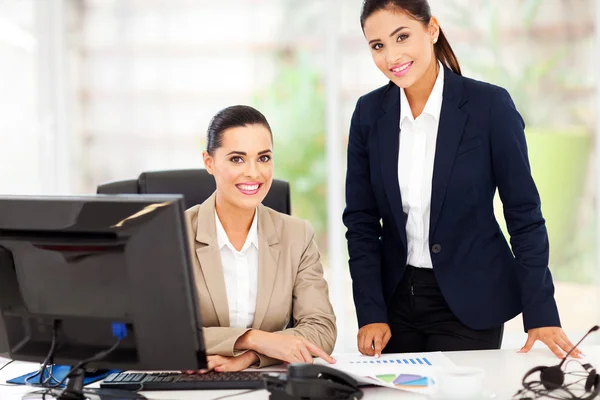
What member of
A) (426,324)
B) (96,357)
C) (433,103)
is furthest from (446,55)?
(96,357)

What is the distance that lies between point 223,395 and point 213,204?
585 mm

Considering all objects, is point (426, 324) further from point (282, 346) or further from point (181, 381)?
point (181, 381)

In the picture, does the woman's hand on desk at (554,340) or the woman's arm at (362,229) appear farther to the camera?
the woman's arm at (362,229)

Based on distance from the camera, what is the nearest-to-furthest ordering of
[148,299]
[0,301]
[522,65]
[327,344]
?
[148,299]
[0,301]
[327,344]
[522,65]

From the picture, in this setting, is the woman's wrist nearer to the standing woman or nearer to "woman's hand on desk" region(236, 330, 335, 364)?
"woman's hand on desk" region(236, 330, 335, 364)

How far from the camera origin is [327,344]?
1.91 metres

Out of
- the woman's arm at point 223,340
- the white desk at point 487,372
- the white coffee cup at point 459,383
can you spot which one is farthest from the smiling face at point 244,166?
the white coffee cup at point 459,383

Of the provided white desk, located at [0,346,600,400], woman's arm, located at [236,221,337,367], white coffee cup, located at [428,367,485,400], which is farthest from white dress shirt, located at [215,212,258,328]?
white coffee cup, located at [428,367,485,400]

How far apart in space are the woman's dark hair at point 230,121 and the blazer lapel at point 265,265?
0.24 m

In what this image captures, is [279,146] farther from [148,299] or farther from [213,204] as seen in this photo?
[148,299]

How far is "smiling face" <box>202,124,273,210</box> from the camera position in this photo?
1943mm

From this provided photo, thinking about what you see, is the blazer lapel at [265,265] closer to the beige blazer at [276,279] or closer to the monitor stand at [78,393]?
the beige blazer at [276,279]

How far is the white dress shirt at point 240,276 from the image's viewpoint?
1941 mm

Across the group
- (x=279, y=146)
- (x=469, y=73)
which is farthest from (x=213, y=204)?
(x=469, y=73)
